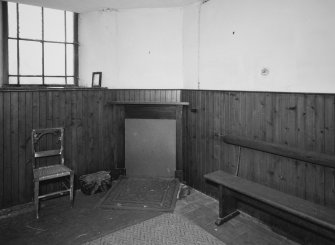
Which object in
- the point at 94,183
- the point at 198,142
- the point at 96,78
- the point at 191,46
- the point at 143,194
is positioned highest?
the point at 191,46

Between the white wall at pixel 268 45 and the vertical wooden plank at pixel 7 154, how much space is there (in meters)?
2.72

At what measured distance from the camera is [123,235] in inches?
121

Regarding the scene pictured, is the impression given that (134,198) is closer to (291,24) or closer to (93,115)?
(93,115)

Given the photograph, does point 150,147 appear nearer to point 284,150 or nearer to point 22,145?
point 22,145

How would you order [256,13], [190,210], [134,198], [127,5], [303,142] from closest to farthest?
[303,142], [256,13], [190,210], [134,198], [127,5]

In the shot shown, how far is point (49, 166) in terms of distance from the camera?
12.7 ft

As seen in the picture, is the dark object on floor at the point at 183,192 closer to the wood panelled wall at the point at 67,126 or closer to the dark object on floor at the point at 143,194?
the dark object on floor at the point at 143,194

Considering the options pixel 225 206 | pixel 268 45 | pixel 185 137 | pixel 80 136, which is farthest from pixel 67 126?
pixel 268 45

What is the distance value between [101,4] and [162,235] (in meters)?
3.50

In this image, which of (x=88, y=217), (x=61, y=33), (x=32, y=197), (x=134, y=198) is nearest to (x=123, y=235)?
(x=88, y=217)

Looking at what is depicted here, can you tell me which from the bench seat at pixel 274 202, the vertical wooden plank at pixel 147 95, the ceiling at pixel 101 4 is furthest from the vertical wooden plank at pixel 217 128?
the ceiling at pixel 101 4

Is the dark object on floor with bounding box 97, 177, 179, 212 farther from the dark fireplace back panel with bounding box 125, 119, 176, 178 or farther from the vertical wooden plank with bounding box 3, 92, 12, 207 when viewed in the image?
the vertical wooden plank with bounding box 3, 92, 12, 207

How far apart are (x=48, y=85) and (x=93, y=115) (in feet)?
2.83

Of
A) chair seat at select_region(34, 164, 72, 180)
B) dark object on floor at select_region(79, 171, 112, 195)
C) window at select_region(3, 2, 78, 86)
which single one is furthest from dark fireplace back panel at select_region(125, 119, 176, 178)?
window at select_region(3, 2, 78, 86)
